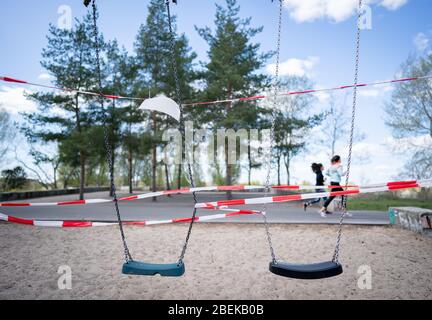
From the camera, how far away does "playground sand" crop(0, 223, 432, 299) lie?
3.97m

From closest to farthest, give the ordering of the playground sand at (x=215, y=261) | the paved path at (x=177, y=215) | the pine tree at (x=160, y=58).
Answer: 1. the playground sand at (x=215, y=261)
2. the paved path at (x=177, y=215)
3. the pine tree at (x=160, y=58)

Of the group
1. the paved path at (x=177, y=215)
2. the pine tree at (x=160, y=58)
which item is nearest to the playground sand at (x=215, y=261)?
the paved path at (x=177, y=215)

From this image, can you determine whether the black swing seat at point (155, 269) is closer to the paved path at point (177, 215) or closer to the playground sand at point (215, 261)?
the playground sand at point (215, 261)

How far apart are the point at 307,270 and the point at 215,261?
2.42 m

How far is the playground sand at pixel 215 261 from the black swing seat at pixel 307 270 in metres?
0.92

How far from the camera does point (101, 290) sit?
158 inches

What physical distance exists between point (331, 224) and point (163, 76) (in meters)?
14.2

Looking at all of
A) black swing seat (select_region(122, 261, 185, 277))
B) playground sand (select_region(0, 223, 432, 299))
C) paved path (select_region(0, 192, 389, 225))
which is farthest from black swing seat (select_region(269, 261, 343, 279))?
paved path (select_region(0, 192, 389, 225))

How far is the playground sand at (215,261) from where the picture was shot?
3.97m

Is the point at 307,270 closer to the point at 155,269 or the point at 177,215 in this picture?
the point at 155,269
